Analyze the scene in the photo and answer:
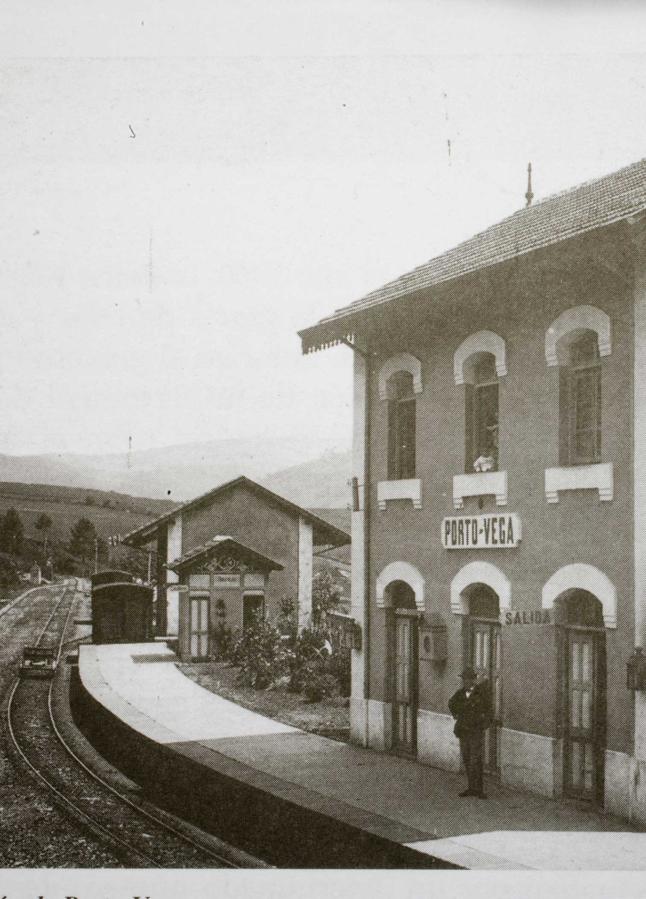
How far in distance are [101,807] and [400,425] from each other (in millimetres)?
6012

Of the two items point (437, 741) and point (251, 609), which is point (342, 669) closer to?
point (437, 741)

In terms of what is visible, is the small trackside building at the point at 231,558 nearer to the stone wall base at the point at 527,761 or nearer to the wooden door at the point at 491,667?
the wooden door at the point at 491,667

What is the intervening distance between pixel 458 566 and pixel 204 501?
15.1 m

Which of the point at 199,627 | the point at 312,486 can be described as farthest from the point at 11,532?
the point at 312,486

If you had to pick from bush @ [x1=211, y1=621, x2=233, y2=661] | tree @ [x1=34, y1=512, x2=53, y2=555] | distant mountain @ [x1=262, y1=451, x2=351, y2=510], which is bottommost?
bush @ [x1=211, y1=621, x2=233, y2=661]

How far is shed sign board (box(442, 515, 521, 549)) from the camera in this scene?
10.9 metres

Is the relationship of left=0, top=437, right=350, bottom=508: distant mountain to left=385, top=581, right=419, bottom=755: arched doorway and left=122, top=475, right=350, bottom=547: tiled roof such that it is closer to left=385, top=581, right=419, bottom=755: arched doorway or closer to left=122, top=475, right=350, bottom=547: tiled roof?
left=122, top=475, right=350, bottom=547: tiled roof

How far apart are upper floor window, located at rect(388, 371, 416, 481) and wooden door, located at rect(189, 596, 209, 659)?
13219mm

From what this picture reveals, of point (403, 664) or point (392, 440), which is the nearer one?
point (403, 664)

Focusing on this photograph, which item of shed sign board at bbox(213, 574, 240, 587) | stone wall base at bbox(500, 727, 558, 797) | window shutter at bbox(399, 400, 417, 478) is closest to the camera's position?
stone wall base at bbox(500, 727, 558, 797)

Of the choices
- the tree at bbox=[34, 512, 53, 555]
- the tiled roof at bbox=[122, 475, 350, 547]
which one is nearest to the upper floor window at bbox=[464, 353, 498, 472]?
the tree at bbox=[34, 512, 53, 555]

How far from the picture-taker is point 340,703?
1702 cm

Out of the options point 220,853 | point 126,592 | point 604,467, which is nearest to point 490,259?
point 604,467

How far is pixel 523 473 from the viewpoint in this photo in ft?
35.4
